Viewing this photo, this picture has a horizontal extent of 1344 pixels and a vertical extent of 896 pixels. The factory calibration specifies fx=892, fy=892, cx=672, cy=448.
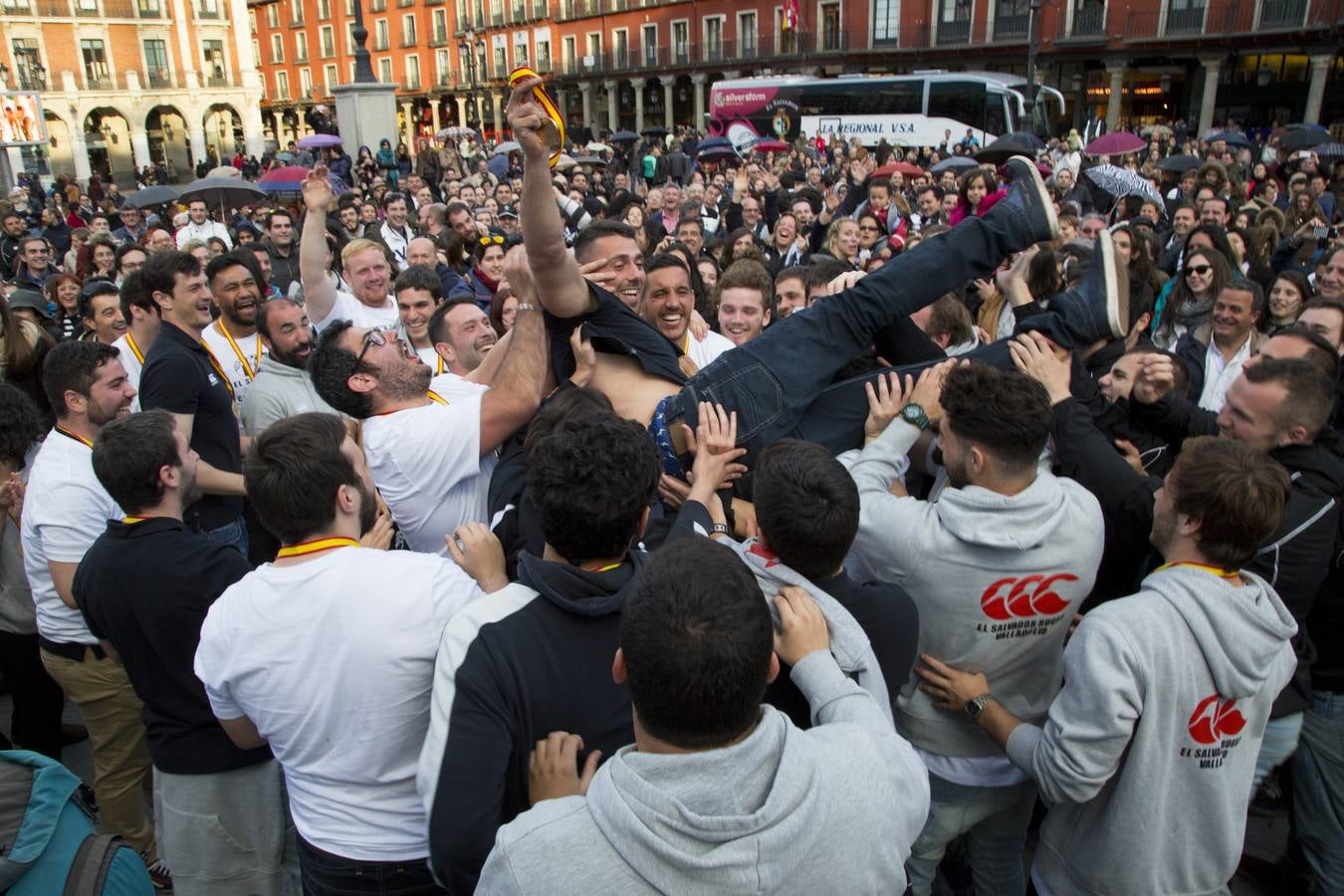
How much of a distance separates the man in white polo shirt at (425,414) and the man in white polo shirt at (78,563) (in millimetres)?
990

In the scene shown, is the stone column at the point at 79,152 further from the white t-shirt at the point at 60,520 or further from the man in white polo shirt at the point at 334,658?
the man in white polo shirt at the point at 334,658

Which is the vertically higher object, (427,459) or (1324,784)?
(427,459)

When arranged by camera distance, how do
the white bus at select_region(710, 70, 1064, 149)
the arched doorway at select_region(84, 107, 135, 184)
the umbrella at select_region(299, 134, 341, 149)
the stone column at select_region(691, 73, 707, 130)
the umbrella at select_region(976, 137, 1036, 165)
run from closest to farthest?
1. the umbrella at select_region(976, 137, 1036, 165)
2. the umbrella at select_region(299, 134, 341, 149)
3. the white bus at select_region(710, 70, 1064, 149)
4. the stone column at select_region(691, 73, 707, 130)
5. the arched doorway at select_region(84, 107, 135, 184)

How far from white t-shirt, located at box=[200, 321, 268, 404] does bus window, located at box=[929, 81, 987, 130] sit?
1065 inches

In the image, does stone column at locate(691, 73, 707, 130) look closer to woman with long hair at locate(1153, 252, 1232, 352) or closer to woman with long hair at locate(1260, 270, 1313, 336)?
woman with long hair at locate(1153, 252, 1232, 352)

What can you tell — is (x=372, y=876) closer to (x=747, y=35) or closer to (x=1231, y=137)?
(x=1231, y=137)

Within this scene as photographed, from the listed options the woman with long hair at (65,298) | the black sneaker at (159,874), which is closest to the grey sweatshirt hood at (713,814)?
the black sneaker at (159,874)

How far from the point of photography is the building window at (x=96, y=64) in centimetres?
4506

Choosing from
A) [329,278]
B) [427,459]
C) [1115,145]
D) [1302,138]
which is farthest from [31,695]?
[1302,138]

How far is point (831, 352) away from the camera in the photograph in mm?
2984

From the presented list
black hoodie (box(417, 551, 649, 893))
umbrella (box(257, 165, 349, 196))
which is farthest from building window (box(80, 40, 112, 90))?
black hoodie (box(417, 551, 649, 893))

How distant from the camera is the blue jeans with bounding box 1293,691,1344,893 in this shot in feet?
8.75

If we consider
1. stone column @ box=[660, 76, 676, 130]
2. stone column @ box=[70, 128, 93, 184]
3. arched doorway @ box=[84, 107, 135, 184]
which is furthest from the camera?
stone column @ box=[660, 76, 676, 130]

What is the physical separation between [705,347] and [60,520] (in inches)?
97.2
